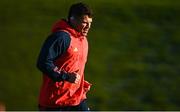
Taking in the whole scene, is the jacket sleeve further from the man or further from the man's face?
the man's face

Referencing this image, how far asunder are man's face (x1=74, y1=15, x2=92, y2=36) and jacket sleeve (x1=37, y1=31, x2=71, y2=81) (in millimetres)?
226

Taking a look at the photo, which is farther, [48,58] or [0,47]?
[0,47]

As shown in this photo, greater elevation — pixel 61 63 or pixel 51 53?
pixel 51 53

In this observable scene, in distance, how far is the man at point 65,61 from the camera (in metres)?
7.91

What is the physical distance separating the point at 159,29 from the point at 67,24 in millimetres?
16744

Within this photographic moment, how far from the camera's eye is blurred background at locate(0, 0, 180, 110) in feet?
65.2

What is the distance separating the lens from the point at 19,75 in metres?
21.5

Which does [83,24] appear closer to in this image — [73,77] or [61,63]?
[61,63]

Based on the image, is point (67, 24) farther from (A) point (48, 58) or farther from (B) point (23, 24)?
(B) point (23, 24)

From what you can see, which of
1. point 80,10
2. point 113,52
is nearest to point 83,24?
point 80,10

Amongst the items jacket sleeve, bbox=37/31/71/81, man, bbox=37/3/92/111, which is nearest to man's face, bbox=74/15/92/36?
man, bbox=37/3/92/111

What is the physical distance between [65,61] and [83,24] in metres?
0.40

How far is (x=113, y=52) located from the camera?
23.2 metres

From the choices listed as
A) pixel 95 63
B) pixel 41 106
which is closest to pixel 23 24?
pixel 95 63
